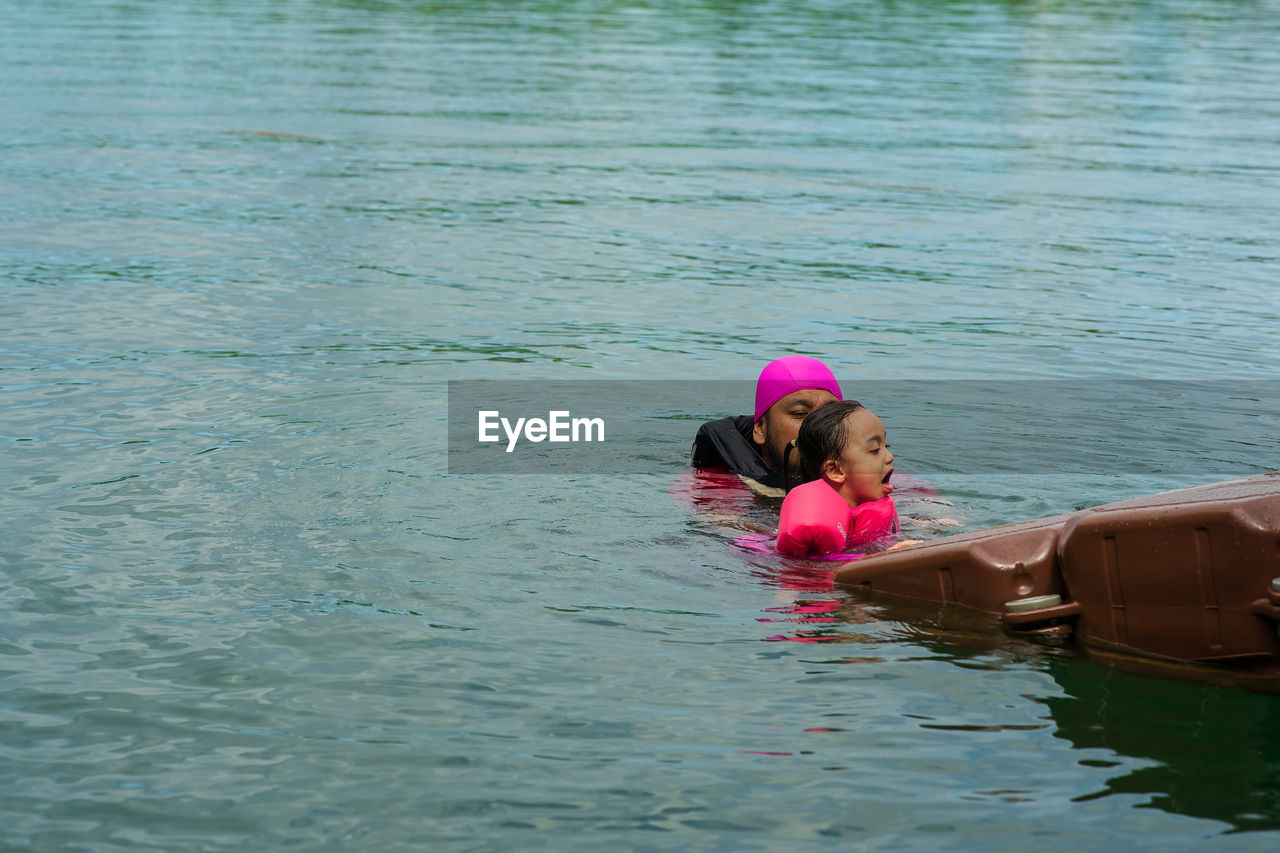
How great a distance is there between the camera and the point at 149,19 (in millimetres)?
38969

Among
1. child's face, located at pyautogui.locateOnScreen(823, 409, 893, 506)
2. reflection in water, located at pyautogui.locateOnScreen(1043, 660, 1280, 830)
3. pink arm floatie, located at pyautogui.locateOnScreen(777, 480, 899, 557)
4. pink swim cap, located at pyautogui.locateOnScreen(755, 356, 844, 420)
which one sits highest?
pink swim cap, located at pyautogui.locateOnScreen(755, 356, 844, 420)

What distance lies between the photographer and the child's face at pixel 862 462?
6.86 meters

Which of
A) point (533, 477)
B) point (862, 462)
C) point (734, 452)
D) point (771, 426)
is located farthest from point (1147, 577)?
point (533, 477)

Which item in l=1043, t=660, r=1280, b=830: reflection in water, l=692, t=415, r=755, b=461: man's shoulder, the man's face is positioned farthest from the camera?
l=692, t=415, r=755, b=461: man's shoulder

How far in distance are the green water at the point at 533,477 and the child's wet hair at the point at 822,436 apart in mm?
539

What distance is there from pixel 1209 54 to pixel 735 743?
1461 inches

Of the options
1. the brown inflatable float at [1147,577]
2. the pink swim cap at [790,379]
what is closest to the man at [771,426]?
the pink swim cap at [790,379]

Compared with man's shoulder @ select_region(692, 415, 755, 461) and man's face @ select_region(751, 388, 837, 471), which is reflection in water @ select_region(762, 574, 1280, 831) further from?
man's shoulder @ select_region(692, 415, 755, 461)

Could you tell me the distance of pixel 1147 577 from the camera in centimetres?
509

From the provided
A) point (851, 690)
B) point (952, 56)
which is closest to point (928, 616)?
point (851, 690)

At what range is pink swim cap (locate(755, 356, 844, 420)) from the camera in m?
7.77

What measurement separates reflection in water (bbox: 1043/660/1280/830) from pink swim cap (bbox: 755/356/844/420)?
8.73ft

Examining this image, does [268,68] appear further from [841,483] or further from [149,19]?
[841,483]

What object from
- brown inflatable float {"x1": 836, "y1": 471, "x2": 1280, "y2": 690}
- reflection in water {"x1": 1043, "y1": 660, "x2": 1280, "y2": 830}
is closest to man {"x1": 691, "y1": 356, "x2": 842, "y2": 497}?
brown inflatable float {"x1": 836, "y1": 471, "x2": 1280, "y2": 690}
